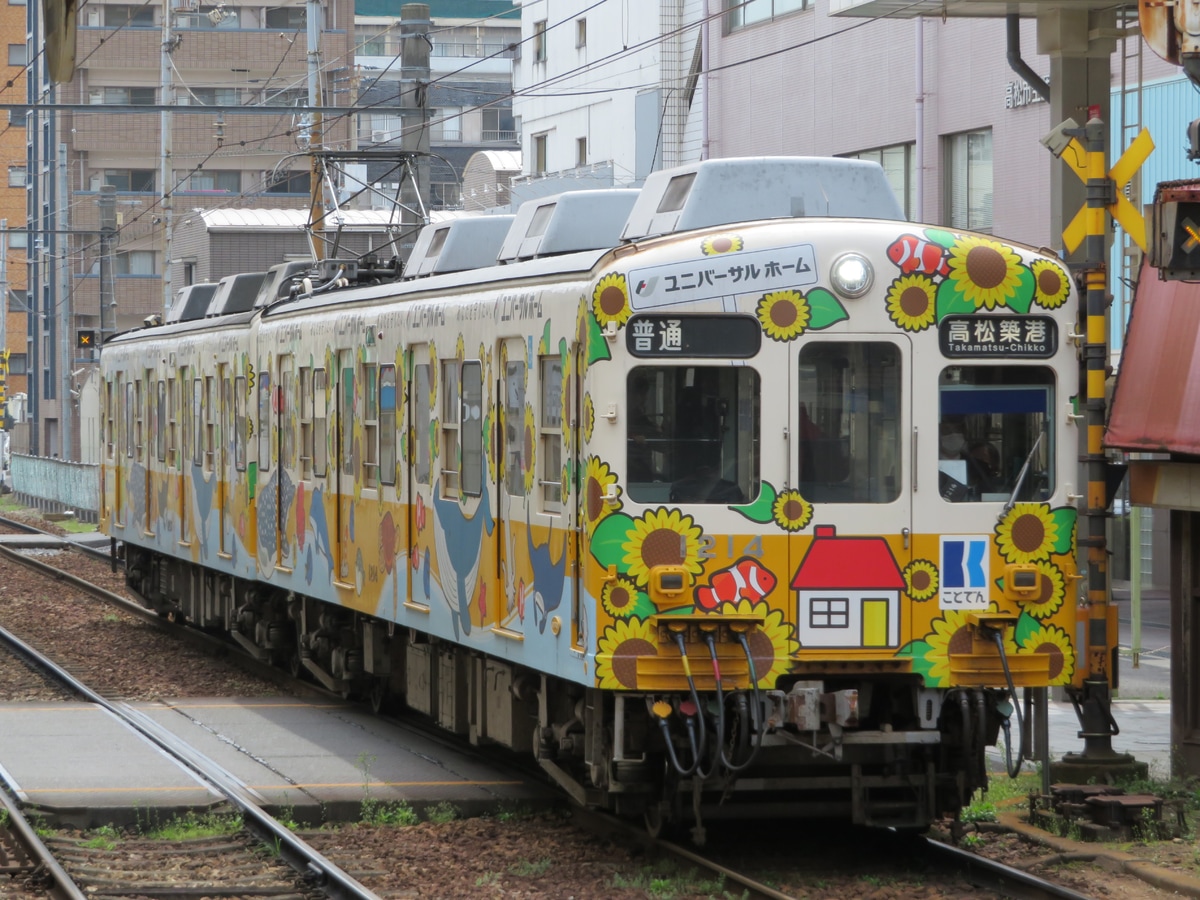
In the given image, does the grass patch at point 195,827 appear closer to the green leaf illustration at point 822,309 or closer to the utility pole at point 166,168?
the green leaf illustration at point 822,309

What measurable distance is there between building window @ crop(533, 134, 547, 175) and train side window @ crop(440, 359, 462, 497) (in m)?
29.0

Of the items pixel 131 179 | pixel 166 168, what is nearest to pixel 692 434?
pixel 166 168

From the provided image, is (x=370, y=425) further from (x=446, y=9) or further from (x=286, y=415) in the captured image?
(x=446, y=9)

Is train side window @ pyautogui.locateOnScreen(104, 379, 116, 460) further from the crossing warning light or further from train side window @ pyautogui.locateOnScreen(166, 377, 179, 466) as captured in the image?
the crossing warning light

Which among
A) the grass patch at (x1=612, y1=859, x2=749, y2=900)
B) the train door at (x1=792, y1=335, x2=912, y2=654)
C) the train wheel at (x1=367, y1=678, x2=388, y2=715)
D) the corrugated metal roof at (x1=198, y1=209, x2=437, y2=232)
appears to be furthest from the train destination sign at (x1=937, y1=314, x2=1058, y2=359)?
the corrugated metal roof at (x1=198, y1=209, x2=437, y2=232)

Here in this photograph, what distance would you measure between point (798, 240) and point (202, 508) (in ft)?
31.9

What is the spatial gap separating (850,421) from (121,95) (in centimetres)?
5884

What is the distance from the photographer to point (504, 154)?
46000 millimetres

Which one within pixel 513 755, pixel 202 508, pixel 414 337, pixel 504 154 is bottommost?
pixel 513 755

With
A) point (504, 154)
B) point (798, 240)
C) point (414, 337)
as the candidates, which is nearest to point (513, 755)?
point (414, 337)

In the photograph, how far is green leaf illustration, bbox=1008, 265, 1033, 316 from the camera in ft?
28.7

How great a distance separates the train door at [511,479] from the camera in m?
9.49

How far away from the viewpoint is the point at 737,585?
838 cm

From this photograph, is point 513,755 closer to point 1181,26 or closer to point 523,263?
point 523,263
